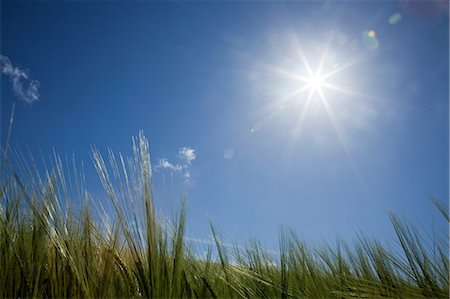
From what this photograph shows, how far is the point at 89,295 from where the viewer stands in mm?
Answer: 1397

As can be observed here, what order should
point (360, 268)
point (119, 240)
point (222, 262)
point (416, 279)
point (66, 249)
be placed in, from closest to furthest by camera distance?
point (66, 249) → point (119, 240) → point (416, 279) → point (222, 262) → point (360, 268)

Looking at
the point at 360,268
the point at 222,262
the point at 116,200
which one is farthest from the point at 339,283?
the point at 116,200

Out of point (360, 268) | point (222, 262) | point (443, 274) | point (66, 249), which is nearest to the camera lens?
point (66, 249)

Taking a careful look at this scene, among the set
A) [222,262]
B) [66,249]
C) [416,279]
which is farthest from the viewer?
[222,262]

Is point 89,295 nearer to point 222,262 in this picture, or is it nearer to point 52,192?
point 52,192

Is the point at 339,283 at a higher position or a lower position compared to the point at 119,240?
lower

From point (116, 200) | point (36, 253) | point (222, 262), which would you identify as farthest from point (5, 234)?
point (222, 262)

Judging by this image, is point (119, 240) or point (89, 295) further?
point (119, 240)

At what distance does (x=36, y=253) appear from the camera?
5.03 feet

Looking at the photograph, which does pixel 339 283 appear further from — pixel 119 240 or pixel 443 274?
pixel 119 240

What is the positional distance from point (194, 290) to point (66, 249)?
740mm

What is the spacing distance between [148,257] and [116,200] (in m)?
0.31

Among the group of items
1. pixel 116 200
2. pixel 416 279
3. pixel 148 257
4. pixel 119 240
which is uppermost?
pixel 116 200

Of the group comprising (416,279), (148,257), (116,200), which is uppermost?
(116,200)
